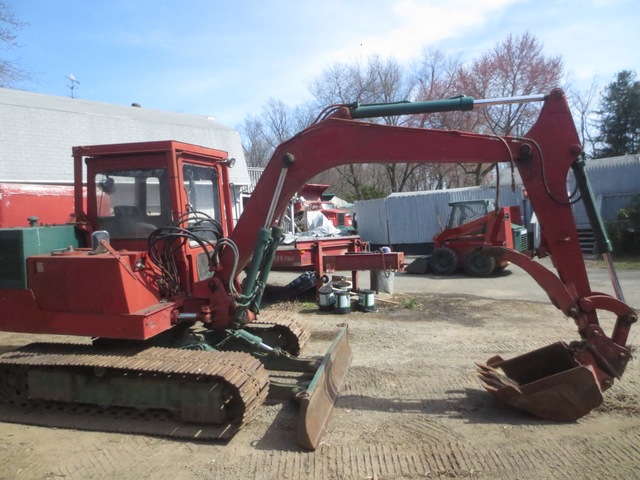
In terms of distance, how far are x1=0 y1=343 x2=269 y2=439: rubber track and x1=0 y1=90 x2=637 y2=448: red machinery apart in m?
0.02

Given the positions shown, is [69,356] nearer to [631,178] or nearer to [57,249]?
[57,249]

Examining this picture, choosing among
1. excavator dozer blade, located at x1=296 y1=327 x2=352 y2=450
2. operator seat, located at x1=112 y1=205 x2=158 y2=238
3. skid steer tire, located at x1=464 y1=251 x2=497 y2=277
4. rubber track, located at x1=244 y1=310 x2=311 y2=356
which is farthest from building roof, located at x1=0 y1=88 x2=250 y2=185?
excavator dozer blade, located at x1=296 y1=327 x2=352 y2=450

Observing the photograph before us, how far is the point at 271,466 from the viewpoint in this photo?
394 cm

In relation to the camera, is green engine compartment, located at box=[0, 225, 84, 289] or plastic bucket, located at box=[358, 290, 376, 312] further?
plastic bucket, located at box=[358, 290, 376, 312]

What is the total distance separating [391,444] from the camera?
4207 millimetres

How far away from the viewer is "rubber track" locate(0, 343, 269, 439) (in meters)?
4.39

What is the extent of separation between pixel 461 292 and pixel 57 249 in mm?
8941

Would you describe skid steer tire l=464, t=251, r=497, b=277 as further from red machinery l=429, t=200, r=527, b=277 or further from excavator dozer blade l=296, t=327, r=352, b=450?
excavator dozer blade l=296, t=327, r=352, b=450

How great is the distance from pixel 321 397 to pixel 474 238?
1114cm

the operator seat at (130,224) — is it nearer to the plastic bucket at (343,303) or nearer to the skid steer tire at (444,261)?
the plastic bucket at (343,303)

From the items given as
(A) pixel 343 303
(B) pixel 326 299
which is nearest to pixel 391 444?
(A) pixel 343 303

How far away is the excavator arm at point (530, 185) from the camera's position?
14.5ft

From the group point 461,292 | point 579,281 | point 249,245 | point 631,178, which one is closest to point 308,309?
point 461,292

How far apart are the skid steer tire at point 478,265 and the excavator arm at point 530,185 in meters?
9.33
